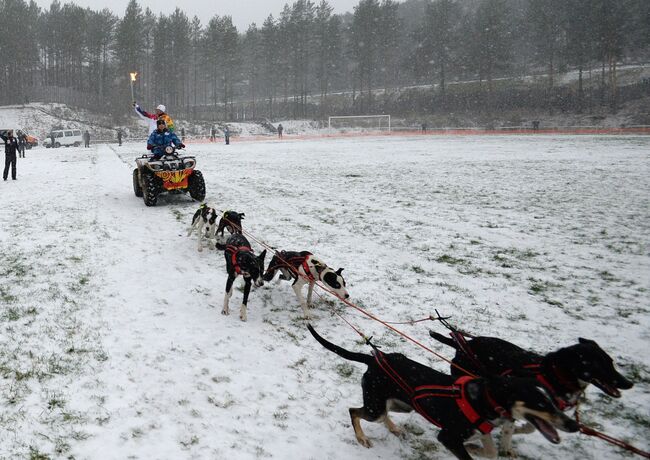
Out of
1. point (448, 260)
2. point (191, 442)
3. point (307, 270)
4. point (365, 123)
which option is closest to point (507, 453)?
point (191, 442)

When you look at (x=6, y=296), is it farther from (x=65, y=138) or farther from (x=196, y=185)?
(x=65, y=138)

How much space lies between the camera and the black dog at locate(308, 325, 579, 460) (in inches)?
89.7

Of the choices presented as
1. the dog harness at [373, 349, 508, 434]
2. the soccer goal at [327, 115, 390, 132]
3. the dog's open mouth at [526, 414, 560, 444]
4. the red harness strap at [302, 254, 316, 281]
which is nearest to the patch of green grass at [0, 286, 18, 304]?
the red harness strap at [302, 254, 316, 281]

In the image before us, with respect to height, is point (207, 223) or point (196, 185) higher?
point (196, 185)

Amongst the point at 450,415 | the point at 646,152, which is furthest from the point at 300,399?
the point at 646,152

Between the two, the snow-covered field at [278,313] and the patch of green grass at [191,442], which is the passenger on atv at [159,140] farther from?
the patch of green grass at [191,442]

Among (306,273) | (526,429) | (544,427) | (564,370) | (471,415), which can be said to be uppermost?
(306,273)

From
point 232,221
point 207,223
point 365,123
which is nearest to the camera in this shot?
point 232,221

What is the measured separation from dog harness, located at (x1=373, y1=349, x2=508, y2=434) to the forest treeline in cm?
5494

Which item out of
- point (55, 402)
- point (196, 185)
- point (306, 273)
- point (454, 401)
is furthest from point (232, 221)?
point (454, 401)

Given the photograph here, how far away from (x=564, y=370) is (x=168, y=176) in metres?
10.4

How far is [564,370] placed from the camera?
2682mm

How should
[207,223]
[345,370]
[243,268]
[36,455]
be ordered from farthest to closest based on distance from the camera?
[207,223]
[243,268]
[345,370]
[36,455]

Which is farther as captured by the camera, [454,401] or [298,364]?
[298,364]
